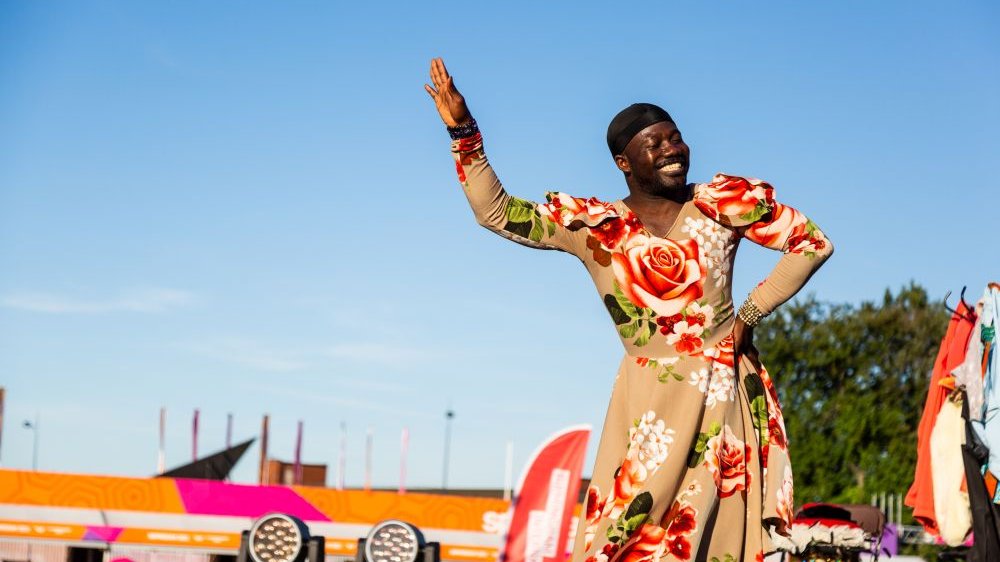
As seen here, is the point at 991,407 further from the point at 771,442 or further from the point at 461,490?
the point at 461,490

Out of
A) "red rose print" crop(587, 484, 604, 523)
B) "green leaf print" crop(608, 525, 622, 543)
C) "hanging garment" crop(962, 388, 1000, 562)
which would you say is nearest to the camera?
"green leaf print" crop(608, 525, 622, 543)

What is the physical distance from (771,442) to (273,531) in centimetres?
230

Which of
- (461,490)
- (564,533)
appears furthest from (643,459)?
(461,490)

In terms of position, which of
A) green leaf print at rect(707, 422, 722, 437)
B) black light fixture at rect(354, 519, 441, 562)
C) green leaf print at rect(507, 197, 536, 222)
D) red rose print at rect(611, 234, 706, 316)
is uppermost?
green leaf print at rect(507, 197, 536, 222)

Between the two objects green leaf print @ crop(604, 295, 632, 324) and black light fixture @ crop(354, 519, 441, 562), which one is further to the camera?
black light fixture @ crop(354, 519, 441, 562)

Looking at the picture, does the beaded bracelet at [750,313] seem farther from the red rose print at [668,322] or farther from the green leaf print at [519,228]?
the green leaf print at [519,228]

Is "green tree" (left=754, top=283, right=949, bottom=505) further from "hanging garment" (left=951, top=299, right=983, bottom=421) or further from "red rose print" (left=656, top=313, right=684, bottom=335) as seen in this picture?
"red rose print" (left=656, top=313, right=684, bottom=335)

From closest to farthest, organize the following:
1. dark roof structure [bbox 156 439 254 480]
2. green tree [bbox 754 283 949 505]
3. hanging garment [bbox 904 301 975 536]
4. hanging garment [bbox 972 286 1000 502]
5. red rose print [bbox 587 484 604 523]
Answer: red rose print [bbox 587 484 604 523] < hanging garment [bbox 972 286 1000 502] < hanging garment [bbox 904 301 975 536] < dark roof structure [bbox 156 439 254 480] < green tree [bbox 754 283 949 505]

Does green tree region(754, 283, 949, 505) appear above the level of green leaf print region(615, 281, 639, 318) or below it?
above

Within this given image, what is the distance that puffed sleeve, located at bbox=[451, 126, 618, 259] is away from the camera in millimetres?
3520

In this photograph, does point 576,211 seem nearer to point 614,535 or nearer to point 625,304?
point 625,304

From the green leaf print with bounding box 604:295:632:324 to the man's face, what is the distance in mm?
310

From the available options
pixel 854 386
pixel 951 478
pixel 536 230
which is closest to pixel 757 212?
pixel 536 230

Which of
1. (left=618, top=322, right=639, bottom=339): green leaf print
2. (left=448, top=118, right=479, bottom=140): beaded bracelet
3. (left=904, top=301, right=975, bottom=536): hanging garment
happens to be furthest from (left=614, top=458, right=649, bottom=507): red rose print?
(left=904, top=301, right=975, bottom=536): hanging garment
